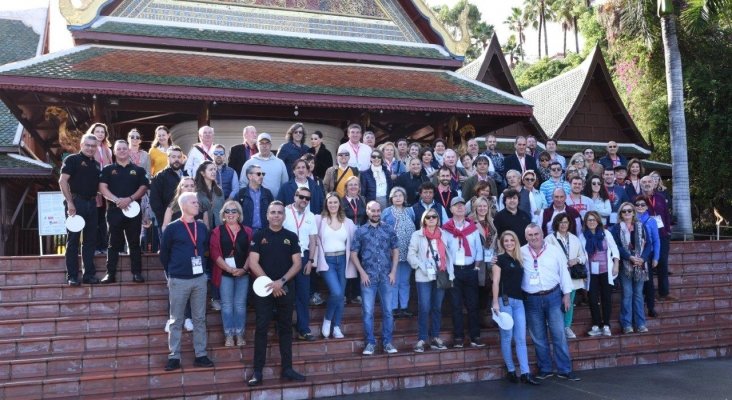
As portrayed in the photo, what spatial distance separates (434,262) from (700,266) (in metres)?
6.26

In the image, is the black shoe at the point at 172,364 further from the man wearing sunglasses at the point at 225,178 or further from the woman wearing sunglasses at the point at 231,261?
the man wearing sunglasses at the point at 225,178

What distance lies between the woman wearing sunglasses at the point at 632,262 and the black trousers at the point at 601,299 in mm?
309

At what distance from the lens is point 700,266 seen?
424 inches

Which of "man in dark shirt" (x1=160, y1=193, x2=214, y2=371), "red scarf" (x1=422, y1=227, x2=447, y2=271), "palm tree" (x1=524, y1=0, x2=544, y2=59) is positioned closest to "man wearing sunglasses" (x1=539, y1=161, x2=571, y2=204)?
"red scarf" (x1=422, y1=227, x2=447, y2=271)

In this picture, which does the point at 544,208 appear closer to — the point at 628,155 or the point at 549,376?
the point at 549,376

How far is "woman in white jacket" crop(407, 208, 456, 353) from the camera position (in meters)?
6.93

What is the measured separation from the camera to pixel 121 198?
6949 mm

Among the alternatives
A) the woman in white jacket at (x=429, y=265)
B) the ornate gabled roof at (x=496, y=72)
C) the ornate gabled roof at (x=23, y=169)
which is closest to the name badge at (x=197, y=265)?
the woman in white jacket at (x=429, y=265)

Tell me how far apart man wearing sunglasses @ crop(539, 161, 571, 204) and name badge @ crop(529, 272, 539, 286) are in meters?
1.94

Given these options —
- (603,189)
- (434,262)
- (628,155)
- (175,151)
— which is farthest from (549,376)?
(628,155)

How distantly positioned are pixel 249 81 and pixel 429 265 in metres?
6.56

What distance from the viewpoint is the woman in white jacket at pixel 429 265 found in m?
6.93

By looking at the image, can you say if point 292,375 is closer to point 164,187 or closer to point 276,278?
point 276,278

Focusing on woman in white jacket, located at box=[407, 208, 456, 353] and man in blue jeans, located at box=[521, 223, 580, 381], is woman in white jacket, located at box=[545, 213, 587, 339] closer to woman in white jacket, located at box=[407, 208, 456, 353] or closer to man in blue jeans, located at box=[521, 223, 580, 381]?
man in blue jeans, located at box=[521, 223, 580, 381]
